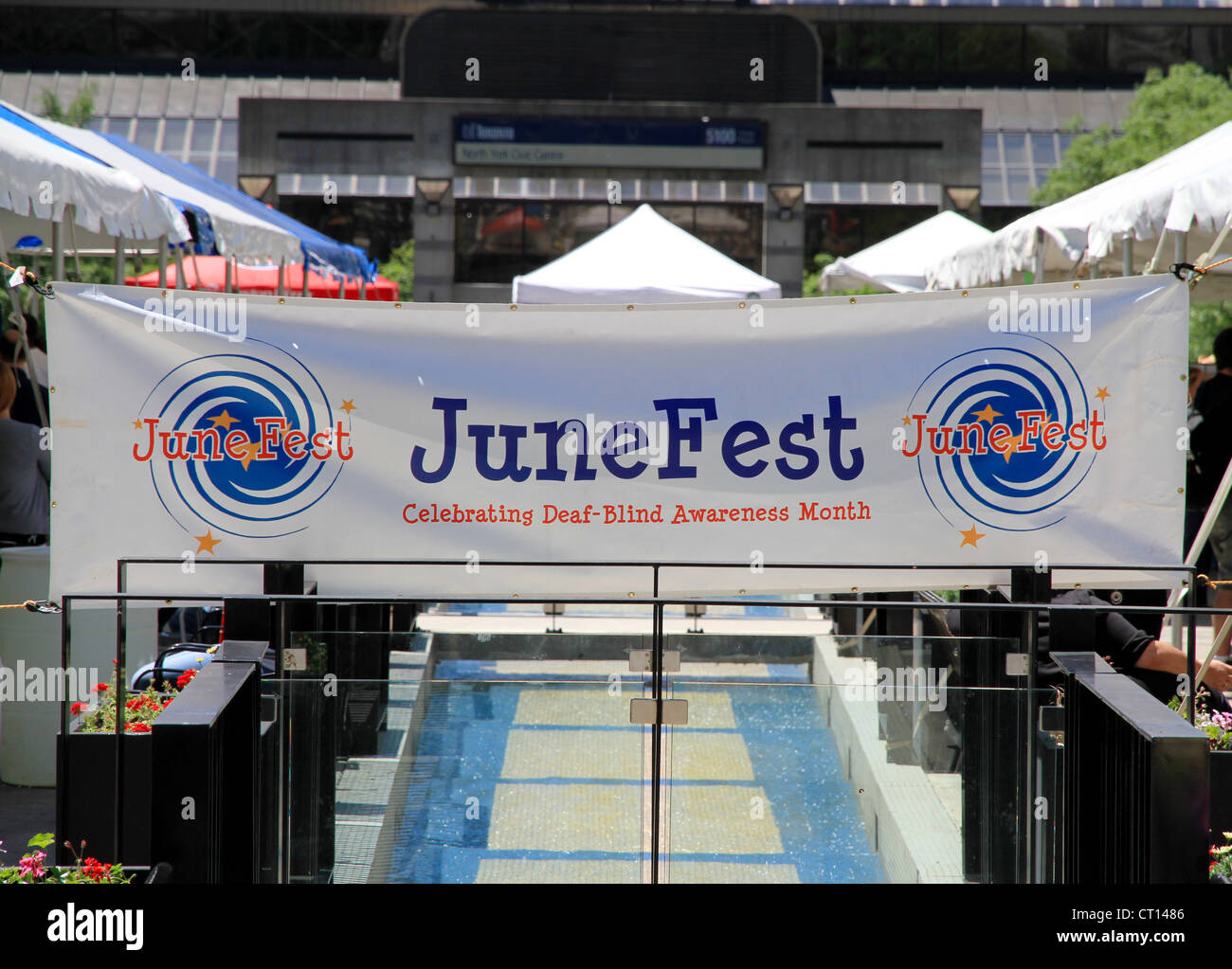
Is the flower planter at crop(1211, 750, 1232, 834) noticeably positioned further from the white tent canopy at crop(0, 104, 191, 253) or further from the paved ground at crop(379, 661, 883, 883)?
the white tent canopy at crop(0, 104, 191, 253)

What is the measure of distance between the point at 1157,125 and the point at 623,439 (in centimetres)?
2011

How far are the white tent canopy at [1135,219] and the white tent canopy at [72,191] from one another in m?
5.22

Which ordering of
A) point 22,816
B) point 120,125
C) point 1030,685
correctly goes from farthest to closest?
point 120,125
point 22,816
point 1030,685

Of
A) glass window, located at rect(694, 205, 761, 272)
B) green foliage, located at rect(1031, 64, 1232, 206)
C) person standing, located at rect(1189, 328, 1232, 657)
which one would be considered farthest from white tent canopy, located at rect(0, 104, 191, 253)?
glass window, located at rect(694, 205, 761, 272)

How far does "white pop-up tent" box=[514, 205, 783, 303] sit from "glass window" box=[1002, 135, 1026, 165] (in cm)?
2991

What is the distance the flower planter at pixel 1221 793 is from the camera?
4.76 meters

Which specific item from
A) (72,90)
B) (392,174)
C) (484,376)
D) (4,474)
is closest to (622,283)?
(4,474)

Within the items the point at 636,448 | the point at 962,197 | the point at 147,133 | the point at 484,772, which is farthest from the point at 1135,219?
the point at 147,133

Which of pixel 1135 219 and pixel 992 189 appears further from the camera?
pixel 992 189

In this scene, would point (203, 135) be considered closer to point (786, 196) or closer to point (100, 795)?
point (786, 196)

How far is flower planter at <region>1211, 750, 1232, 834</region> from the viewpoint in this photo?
15.6 ft

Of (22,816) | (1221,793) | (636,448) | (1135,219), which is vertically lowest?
(22,816)

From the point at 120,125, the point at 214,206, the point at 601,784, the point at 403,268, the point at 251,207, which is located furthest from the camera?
the point at 120,125

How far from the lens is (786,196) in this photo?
38406 mm
